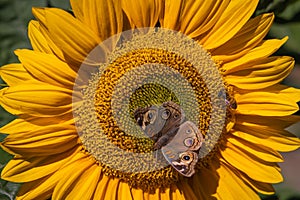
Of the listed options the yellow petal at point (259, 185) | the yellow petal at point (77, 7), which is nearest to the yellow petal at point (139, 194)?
the yellow petal at point (259, 185)

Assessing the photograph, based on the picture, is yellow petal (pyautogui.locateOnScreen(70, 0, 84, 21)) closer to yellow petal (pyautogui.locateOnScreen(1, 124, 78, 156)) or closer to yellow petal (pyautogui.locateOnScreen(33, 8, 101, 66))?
yellow petal (pyautogui.locateOnScreen(33, 8, 101, 66))

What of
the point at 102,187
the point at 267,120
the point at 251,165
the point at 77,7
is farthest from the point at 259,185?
the point at 77,7

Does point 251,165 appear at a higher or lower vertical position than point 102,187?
higher

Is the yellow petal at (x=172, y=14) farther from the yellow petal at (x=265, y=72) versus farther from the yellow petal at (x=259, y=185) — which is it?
the yellow petal at (x=259, y=185)

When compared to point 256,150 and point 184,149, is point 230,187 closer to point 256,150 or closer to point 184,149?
point 256,150

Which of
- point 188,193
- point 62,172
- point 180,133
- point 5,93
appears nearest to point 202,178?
point 188,193

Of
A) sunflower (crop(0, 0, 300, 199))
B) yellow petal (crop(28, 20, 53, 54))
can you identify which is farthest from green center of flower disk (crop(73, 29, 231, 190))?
yellow petal (crop(28, 20, 53, 54))

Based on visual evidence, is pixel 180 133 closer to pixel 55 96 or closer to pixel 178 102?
pixel 178 102
